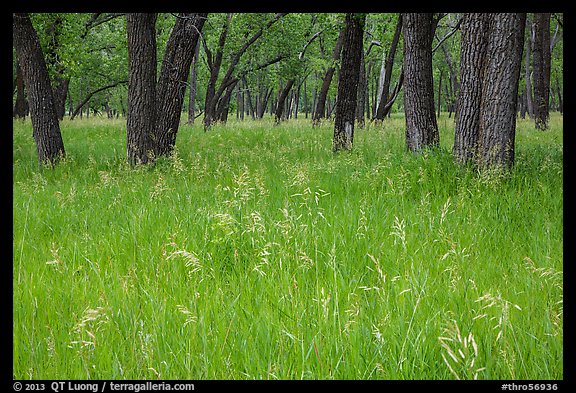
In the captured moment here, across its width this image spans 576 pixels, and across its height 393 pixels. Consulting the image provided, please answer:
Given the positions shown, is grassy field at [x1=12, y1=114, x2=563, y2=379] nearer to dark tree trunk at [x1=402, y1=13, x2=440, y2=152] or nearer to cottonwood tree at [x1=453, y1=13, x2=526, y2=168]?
cottonwood tree at [x1=453, y1=13, x2=526, y2=168]

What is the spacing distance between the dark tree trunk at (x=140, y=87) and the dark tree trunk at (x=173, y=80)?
709 millimetres

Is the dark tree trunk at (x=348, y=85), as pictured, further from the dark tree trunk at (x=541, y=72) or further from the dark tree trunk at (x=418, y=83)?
the dark tree trunk at (x=541, y=72)

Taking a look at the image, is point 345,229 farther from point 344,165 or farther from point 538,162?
point 538,162

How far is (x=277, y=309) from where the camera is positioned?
2.70 meters

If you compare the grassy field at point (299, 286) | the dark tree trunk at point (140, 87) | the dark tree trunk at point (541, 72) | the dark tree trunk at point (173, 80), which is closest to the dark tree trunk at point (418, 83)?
the grassy field at point (299, 286)

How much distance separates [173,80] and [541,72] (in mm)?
15740

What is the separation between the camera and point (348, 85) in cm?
1143

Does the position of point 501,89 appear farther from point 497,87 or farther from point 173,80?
point 173,80

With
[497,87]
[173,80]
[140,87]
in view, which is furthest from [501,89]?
[173,80]

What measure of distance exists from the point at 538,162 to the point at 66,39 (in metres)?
12.0

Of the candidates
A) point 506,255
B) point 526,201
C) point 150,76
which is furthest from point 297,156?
point 506,255

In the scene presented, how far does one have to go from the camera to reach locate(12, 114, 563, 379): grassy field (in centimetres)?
223
